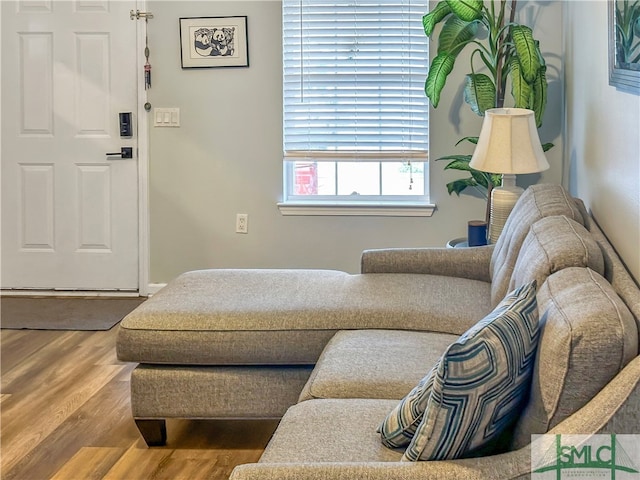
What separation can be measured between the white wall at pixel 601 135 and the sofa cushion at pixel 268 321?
23.1 inches

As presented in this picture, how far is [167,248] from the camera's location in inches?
199

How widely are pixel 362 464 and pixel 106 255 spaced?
378 cm

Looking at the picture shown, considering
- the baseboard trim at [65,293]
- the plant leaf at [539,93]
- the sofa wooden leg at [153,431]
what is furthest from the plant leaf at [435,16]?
the sofa wooden leg at [153,431]

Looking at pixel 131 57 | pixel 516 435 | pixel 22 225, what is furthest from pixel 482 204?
pixel 516 435

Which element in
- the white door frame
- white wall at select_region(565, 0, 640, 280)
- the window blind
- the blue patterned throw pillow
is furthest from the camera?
the white door frame

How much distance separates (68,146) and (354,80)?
5.76 ft

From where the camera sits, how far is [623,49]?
2.48m

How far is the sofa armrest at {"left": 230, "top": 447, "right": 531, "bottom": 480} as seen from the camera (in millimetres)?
1509

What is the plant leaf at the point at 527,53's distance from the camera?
4035mm

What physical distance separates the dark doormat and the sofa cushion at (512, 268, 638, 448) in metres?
3.20

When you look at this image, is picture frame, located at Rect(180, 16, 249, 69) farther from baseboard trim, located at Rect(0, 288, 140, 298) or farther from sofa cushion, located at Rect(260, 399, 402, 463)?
sofa cushion, located at Rect(260, 399, 402, 463)

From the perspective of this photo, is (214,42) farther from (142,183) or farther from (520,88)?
(520,88)

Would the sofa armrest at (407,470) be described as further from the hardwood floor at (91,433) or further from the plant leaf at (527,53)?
the plant leaf at (527,53)

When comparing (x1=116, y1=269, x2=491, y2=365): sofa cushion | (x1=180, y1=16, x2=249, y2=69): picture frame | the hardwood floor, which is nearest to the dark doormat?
the hardwood floor
